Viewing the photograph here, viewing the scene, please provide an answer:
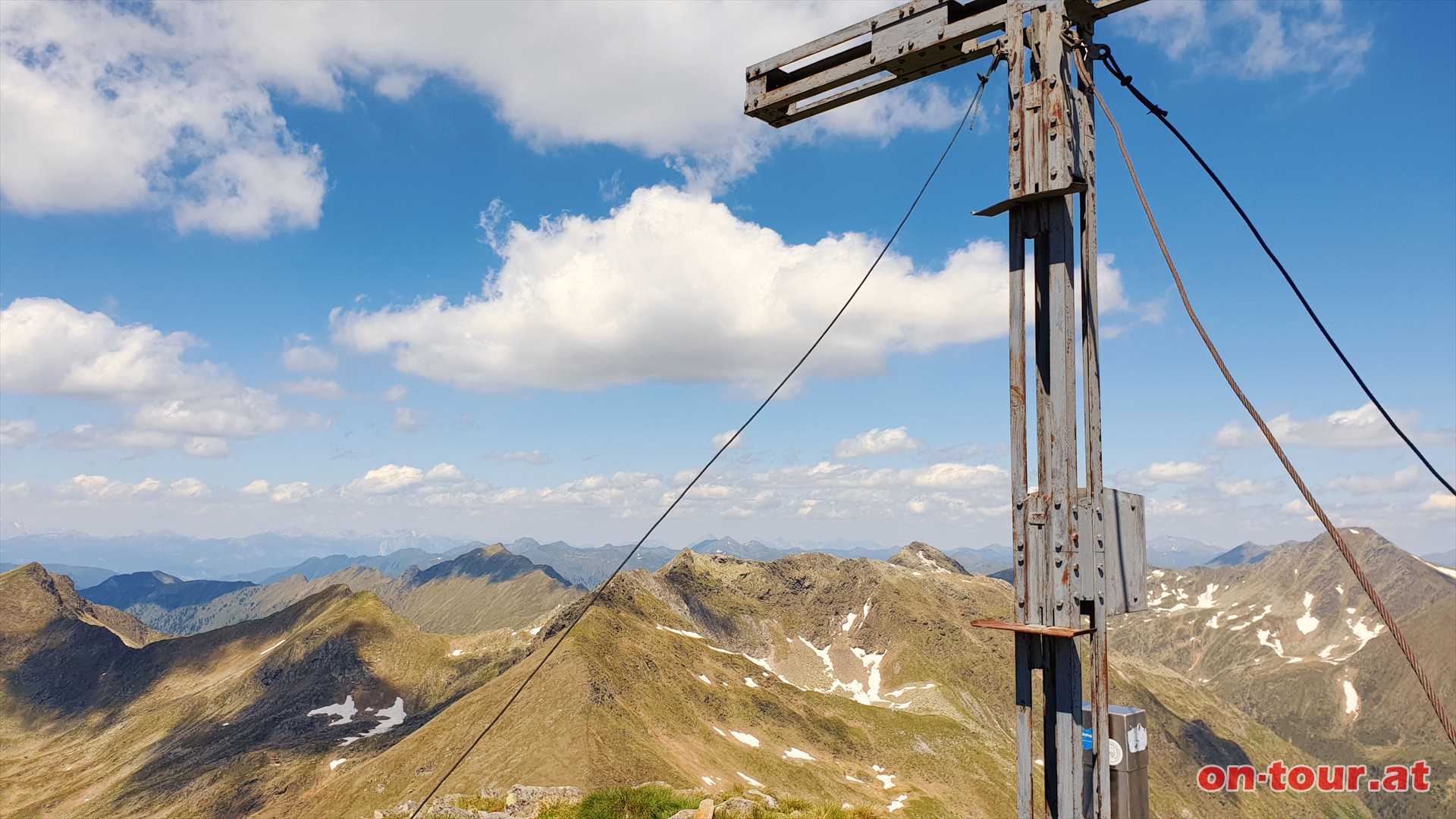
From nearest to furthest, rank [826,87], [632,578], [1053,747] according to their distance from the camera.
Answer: [1053,747]
[826,87]
[632,578]

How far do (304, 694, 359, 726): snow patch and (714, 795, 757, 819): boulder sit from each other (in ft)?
599

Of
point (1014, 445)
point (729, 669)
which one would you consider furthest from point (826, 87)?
point (729, 669)

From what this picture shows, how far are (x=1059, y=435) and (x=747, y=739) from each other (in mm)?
121306

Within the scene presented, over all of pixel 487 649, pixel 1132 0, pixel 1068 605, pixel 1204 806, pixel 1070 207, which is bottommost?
pixel 1204 806

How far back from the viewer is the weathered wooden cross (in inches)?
317

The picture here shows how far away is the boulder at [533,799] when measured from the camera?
832 inches

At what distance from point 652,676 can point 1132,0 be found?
123m

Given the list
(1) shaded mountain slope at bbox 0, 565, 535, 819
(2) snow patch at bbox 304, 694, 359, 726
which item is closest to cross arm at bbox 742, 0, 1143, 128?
(1) shaded mountain slope at bbox 0, 565, 535, 819

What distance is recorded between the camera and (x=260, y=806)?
12225 cm

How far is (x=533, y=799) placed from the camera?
25609 millimetres

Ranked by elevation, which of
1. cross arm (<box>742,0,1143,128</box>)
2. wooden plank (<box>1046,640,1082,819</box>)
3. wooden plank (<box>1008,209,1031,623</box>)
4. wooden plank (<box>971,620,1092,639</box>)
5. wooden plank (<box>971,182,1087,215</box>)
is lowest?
wooden plank (<box>1046,640,1082,819</box>)

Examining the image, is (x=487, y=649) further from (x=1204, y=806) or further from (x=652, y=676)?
(x=1204, y=806)

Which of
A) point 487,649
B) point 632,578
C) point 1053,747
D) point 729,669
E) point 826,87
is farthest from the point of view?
point 487,649

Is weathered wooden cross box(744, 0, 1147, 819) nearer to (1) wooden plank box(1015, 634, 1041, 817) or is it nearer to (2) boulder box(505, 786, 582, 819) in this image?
(1) wooden plank box(1015, 634, 1041, 817)
